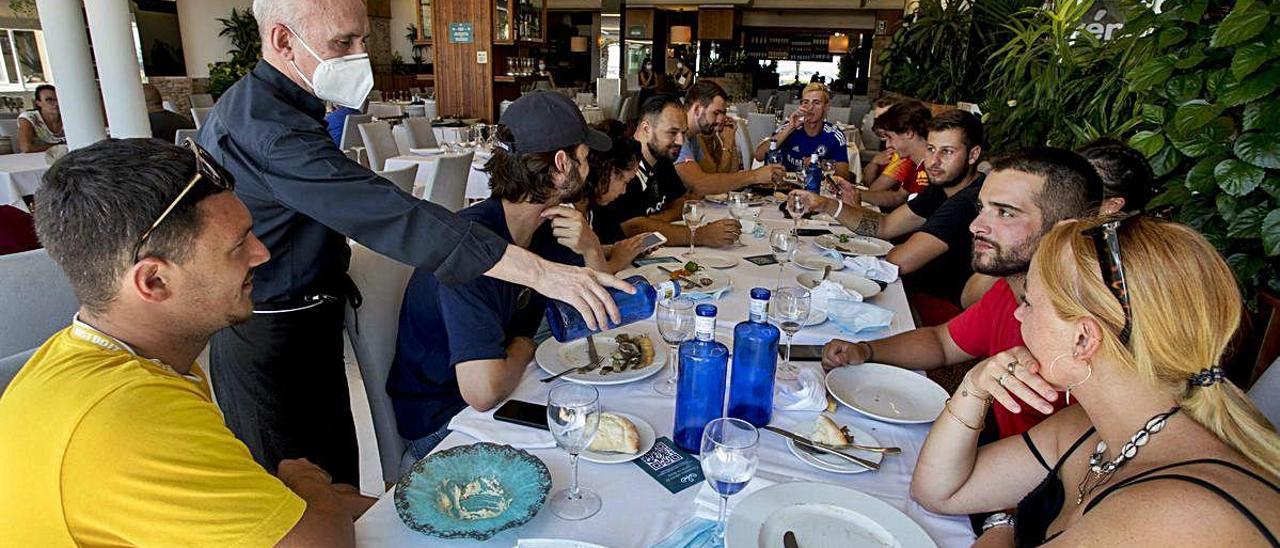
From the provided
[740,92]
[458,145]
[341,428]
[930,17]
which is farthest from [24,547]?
[740,92]

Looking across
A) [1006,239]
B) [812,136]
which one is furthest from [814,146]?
[1006,239]

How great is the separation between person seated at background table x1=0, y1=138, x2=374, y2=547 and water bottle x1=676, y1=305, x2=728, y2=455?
595 millimetres

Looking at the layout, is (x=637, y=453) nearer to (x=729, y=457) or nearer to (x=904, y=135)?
(x=729, y=457)

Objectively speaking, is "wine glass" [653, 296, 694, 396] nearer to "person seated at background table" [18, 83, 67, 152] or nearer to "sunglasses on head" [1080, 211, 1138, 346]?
"sunglasses on head" [1080, 211, 1138, 346]

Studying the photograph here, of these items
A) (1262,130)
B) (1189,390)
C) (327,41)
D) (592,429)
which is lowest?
(592,429)

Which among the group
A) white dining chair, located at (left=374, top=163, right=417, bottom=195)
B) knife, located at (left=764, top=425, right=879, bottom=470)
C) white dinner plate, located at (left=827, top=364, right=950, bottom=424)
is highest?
white dining chair, located at (left=374, top=163, right=417, bottom=195)

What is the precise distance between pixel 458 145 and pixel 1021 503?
5.56 metres

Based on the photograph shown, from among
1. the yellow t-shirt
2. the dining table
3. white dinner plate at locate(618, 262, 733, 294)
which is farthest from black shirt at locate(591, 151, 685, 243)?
the yellow t-shirt

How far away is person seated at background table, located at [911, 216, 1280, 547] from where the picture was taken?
0.83 metres

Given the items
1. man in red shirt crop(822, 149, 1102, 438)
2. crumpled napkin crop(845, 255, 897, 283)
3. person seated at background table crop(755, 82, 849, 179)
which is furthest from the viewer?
person seated at background table crop(755, 82, 849, 179)

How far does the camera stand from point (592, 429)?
1102mm

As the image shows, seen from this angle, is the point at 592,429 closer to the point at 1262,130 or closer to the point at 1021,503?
the point at 1021,503

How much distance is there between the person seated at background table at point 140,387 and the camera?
779mm

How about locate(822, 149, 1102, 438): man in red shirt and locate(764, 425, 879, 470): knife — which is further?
locate(822, 149, 1102, 438): man in red shirt
